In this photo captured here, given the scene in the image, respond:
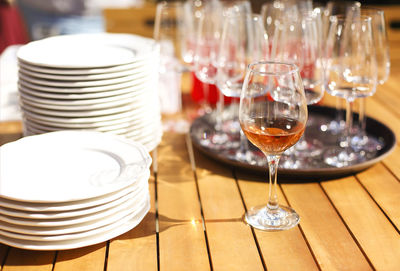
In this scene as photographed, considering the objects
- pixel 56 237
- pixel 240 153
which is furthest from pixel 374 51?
pixel 56 237

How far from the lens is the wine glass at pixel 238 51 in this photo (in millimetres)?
1229

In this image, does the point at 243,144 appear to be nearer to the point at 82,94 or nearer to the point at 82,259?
the point at 82,94

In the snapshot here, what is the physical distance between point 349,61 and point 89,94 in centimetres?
58

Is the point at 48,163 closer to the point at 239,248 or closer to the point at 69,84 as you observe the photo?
the point at 69,84

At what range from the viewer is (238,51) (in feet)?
4.20

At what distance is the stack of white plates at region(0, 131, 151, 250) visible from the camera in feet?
2.90

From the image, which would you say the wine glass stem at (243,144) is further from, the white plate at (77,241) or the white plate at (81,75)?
the white plate at (77,241)

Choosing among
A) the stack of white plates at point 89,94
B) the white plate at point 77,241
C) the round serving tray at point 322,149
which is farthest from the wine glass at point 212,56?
the white plate at point 77,241

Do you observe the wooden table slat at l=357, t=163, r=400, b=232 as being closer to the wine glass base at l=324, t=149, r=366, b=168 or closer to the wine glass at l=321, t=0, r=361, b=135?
the wine glass base at l=324, t=149, r=366, b=168

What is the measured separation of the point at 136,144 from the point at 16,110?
1.96 ft

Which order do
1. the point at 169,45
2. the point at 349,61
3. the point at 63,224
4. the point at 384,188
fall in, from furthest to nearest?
the point at 169,45
the point at 349,61
the point at 384,188
the point at 63,224

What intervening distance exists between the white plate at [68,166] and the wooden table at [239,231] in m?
0.11

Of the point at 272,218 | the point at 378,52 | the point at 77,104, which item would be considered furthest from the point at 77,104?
the point at 378,52

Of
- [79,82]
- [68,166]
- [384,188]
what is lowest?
[384,188]
